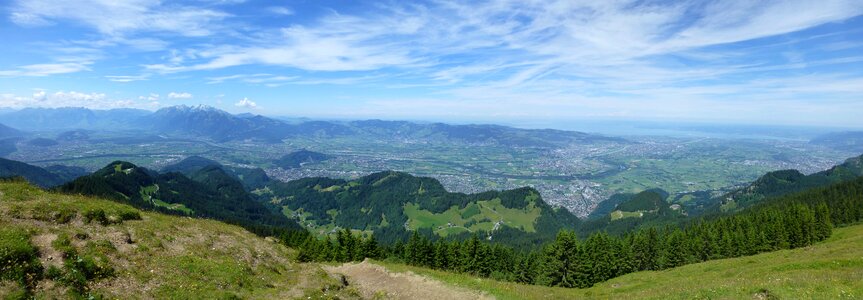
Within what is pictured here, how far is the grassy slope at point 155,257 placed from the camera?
89.0 feet

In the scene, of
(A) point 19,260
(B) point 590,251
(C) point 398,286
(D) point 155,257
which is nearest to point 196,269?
(D) point 155,257

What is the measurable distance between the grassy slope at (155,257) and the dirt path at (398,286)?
14.0ft

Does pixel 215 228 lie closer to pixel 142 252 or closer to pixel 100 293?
pixel 142 252

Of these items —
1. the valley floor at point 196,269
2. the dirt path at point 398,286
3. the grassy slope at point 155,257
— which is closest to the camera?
the valley floor at point 196,269

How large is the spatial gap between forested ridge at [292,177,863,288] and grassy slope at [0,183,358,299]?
116 ft

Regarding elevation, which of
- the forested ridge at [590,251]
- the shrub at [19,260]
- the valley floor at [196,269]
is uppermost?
the shrub at [19,260]

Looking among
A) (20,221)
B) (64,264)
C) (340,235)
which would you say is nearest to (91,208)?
(20,221)

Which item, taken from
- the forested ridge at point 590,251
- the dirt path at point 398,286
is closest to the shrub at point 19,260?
the dirt path at point 398,286

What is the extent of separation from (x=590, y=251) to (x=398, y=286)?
173ft

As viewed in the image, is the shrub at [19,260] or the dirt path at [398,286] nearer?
the shrub at [19,260]

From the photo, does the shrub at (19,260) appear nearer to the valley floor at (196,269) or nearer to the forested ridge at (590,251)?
the valley floor at (196,269)

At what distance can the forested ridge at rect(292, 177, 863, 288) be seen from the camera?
75.8 metres

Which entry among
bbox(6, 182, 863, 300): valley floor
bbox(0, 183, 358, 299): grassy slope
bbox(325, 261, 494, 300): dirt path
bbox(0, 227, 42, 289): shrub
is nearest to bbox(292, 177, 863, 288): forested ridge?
bbox(325, 261, 494, 300): dirt path

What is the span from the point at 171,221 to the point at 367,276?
21.5m
